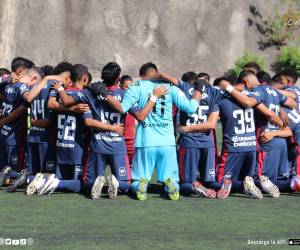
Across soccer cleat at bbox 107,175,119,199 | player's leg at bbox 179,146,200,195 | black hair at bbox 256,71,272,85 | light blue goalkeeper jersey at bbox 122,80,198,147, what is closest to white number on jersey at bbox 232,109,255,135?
player's leg at bbox 179,146,200,195

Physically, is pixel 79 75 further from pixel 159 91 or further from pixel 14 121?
pixel 14 121

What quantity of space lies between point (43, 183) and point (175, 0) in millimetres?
37593

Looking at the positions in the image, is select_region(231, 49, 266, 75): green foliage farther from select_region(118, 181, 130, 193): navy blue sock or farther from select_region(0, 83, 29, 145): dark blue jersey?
select_region(118, 181, 130, 193): navy blue sock

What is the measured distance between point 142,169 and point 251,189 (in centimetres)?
139

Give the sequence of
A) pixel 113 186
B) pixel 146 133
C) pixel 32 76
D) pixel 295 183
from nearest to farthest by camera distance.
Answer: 1. pixel 113 186
2. pixel 146 133
3. pixel 295 183
4. pixel 32 76

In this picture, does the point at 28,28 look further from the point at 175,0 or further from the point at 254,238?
the point at 254,238

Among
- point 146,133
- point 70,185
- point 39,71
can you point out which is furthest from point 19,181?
point 146,133

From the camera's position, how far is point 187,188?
938cm

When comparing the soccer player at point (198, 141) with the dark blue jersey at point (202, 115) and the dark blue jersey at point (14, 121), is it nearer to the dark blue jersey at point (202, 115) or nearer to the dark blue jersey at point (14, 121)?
the dark blue jersey at point (202, 115)

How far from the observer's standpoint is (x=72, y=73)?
9430mm

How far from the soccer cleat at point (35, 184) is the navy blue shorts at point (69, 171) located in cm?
43

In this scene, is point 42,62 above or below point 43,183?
above

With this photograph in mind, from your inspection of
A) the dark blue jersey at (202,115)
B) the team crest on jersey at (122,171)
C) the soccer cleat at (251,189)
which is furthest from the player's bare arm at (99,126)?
the soccer cleat at (251,189)

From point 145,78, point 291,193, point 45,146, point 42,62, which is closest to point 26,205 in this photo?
point 45,146
